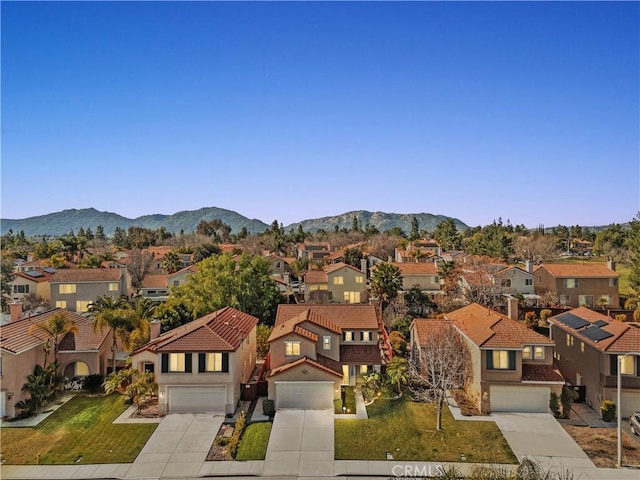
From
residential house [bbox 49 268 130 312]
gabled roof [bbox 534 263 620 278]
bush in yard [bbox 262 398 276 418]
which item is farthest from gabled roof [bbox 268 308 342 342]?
gabled roof [bbox 534 263 620 278]

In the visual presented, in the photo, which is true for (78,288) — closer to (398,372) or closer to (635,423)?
(398,372)

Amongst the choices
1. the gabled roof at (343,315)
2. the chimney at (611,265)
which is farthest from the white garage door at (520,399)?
the chimney at (611,265)

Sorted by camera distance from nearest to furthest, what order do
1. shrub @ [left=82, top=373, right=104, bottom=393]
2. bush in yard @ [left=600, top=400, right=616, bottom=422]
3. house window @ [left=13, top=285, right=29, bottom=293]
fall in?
bush in yard @ [left=600, top=400, right=616, bottom=422] → shrub @ [left=82, top=373, right=104, bottom=393] → house window @ [left=13, top=285, right=29, bottom=293]

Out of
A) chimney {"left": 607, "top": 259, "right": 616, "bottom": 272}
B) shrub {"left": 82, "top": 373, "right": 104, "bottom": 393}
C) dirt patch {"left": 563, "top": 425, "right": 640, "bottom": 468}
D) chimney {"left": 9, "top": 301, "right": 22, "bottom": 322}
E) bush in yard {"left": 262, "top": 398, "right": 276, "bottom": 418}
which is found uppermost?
chimney {"left": 607, "top": 259, "right": 616, "bottom": 272}

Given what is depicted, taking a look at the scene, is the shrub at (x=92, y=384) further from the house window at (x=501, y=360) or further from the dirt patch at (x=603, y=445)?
the dirt patch at (x=603, y=445)

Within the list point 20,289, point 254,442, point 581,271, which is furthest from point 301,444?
point 20,289

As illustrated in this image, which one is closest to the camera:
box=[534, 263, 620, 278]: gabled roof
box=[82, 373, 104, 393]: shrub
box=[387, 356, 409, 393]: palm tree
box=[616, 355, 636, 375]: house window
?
box=[616, 355, 636, 375]: house window

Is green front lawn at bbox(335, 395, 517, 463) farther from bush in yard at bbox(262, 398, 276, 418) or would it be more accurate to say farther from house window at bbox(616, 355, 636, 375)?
house window at bbox(616, 355, 636, 375)
